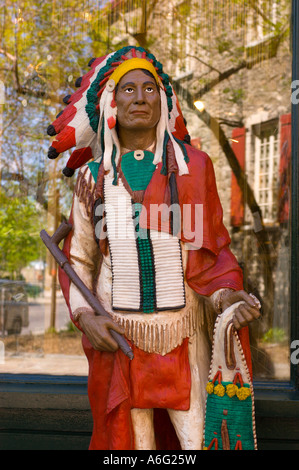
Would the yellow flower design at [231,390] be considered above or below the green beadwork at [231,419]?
above

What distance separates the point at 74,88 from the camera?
4.73 m

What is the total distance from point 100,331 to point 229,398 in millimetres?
582

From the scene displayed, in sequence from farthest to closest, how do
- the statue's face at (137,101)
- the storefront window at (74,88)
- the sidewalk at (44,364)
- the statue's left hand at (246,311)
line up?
the storefront window at (74,88) < the sidewalk at (44,364) < the statue's face at (137,101) < the statue's left hand at (246,311)

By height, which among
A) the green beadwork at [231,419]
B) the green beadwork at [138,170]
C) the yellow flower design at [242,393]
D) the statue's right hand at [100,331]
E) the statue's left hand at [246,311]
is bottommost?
the green beadwork at [231,419]

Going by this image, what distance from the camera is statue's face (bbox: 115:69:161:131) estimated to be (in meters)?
2.39

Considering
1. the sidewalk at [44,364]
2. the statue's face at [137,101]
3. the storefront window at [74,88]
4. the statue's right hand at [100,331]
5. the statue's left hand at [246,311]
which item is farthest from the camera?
the storefront window at [74,88]

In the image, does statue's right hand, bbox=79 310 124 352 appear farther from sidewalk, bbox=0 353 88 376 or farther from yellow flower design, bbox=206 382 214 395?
sidewalk, bbox=0 353 88 376

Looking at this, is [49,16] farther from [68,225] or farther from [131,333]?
[131,333]

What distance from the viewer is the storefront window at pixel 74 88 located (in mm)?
Result: 4641

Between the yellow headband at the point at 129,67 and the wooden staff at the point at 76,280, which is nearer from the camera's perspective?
the wooden staff at the point at 76,280

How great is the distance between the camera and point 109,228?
2.40 metres

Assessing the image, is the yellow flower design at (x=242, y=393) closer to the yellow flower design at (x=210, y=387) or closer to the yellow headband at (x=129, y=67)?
the yellow flower design at (x=210, y=387)

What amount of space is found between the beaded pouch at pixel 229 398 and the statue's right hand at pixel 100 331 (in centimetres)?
42

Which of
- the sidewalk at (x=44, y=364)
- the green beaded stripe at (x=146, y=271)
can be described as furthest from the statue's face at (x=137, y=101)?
the sidewalk at (x=44, y=364)
